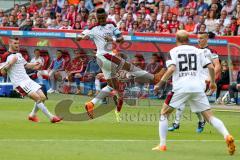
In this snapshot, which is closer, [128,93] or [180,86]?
[180,86]

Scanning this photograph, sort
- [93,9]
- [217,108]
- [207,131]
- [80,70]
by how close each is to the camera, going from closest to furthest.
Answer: [207,131], [217,108], [80,70], [93,9]

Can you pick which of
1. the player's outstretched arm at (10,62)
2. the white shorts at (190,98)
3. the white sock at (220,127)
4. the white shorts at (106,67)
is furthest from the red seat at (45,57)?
the white sock at (220,127)

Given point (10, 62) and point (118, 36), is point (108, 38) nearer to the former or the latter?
point (118, 36)

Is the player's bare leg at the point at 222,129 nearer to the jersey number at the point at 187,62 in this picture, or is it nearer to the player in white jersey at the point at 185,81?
the player in white jersey at the point at 185,81

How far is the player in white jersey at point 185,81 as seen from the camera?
1393 centimetres

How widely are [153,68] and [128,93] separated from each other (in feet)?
4.50

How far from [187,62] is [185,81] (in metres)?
0.33

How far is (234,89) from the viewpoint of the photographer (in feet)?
88.0

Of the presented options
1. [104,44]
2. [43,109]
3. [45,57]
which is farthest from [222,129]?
[45,57]

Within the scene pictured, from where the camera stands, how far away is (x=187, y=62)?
14.0 meters

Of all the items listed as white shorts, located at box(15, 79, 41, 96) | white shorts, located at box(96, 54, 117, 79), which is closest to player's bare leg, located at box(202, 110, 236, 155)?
white shorts, located at box(15, 79, 41, 96)

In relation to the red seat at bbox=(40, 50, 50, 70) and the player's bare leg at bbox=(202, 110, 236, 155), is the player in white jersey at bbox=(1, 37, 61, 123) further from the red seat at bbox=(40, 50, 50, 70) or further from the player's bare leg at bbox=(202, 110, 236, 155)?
the red seat at bbox=(40, 50, 50, 70)

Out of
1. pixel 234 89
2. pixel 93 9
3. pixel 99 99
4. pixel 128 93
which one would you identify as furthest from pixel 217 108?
pixel 93 9

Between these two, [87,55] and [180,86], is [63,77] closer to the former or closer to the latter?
[87,55]
